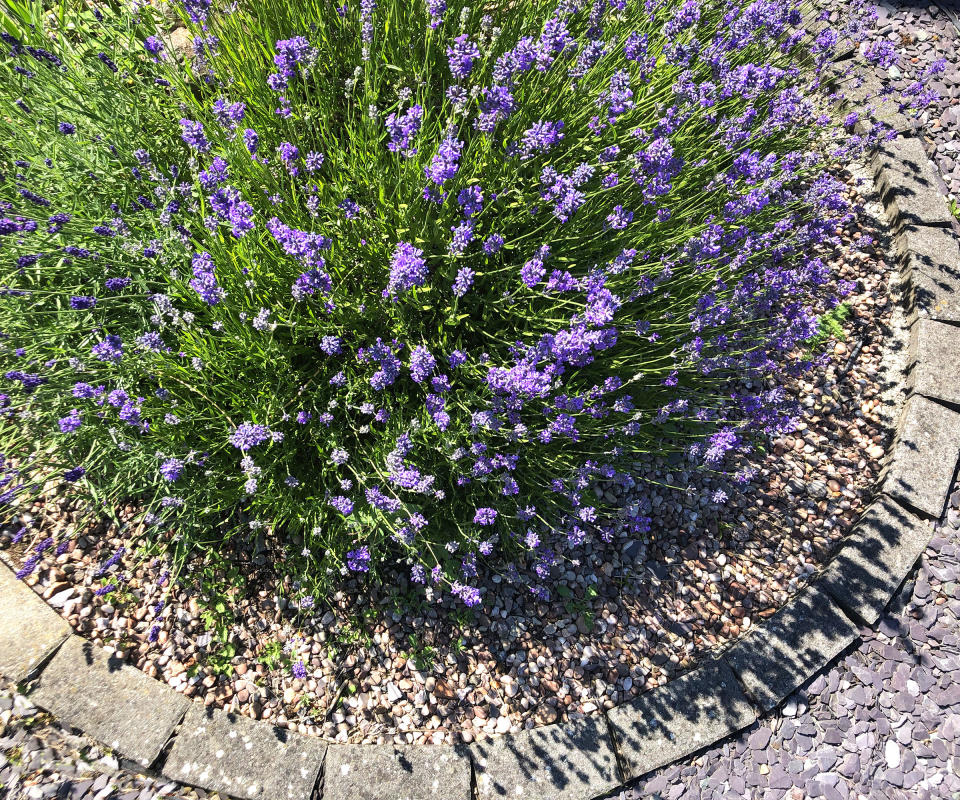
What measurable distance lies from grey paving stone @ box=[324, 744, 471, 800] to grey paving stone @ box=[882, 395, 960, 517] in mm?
2783

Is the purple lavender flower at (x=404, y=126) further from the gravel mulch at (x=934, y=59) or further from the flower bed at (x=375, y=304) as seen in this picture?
the gravel mulch at (x=934, y=59)

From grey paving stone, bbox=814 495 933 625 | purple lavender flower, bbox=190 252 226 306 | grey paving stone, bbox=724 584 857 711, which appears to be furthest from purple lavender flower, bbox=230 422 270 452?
grey paving stone, bbox=814 495 933 625

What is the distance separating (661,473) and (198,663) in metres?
2.48

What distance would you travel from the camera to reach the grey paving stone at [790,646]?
120 inches

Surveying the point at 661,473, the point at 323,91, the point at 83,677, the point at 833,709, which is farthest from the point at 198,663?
the point at 833,709

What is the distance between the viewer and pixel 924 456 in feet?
11.8

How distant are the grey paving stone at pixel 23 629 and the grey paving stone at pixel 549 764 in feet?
6.32

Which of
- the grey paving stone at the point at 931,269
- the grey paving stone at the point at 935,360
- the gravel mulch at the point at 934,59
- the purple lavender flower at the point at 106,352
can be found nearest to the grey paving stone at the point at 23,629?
the purple lavender flower at the point at 106,352

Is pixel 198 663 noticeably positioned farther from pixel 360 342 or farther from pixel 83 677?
pixel 360 342

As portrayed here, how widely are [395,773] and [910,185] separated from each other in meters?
4.77

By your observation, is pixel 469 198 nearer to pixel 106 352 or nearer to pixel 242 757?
pixel 106 352

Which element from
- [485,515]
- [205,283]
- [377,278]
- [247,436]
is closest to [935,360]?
[485,515]

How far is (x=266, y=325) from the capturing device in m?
2.41

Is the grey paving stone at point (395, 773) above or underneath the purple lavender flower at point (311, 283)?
underneath
